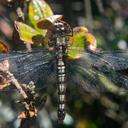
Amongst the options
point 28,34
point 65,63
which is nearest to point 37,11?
point 28,34

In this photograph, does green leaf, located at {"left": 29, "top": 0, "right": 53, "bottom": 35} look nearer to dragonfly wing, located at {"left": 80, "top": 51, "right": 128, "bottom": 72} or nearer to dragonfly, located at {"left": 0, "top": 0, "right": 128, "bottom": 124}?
dragonfly, located at {"left": 0, "top": 0, "right": 128, "bottom": 124}

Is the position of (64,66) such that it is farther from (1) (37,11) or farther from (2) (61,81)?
(1) (37,11)

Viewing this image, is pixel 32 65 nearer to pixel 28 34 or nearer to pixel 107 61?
pixel 28 34

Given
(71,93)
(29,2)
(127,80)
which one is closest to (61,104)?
(127,80)

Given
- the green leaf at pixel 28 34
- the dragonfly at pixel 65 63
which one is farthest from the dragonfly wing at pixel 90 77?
the green leaf at pixel 28 34

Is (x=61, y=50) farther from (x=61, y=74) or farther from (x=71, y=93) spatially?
(x=71, y=93)

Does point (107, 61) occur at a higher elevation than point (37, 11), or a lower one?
lower

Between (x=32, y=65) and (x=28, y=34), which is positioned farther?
(x=32, y=65)
